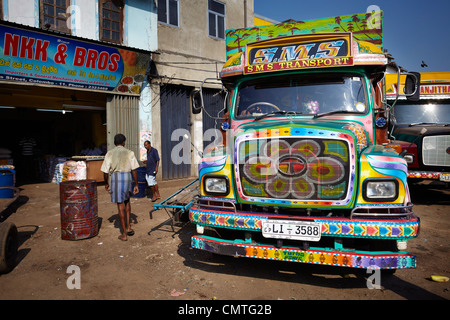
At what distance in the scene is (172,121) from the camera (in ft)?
39.8

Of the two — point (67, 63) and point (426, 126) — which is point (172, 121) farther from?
point (426, 126)

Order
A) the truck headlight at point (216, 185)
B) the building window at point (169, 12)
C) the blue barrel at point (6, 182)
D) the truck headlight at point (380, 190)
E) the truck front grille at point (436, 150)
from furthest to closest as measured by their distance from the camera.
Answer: the building window at point (169, 12)
the blue barrel at point (6, 182)
the truck front grille at point (436, 150)
the truck headlight at point (216, 185)
the truck headlight at point (380, 190)

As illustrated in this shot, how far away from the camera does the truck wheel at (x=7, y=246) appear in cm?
397

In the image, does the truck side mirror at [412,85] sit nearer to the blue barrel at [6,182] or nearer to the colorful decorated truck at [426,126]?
the colorful decorated truck at [426,126]

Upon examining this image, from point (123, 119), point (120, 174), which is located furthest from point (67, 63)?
point (120, 174)

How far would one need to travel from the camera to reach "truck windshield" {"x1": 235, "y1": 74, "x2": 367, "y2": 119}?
14.0 feet

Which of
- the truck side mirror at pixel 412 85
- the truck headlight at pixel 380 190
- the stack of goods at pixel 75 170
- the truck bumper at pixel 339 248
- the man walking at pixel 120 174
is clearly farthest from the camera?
the stack of goods at pixel 75 170

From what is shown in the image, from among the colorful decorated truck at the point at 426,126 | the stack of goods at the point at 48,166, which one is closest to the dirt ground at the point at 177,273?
the colorful decorated truck at the point at 426,126

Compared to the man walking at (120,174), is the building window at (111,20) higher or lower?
higher

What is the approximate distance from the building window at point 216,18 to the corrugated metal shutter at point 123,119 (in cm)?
512

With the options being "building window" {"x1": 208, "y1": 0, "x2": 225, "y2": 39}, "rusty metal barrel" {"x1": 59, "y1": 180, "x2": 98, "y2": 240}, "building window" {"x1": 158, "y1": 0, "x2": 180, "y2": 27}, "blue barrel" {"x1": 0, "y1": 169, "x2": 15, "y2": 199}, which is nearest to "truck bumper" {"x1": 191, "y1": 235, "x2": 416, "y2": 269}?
"rusty metal barrel" {"x1": 59, "y1": 180, "x2": 98, "y2": 240}

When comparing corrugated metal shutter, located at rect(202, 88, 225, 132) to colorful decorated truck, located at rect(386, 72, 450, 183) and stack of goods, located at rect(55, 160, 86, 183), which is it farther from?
colorful decorated truck, located at rect(386, 72, 450, 183)

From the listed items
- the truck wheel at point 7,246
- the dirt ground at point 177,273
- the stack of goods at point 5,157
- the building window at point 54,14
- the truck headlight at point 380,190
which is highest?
the building window at point 54,14

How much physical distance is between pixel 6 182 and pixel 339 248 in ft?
28.4
